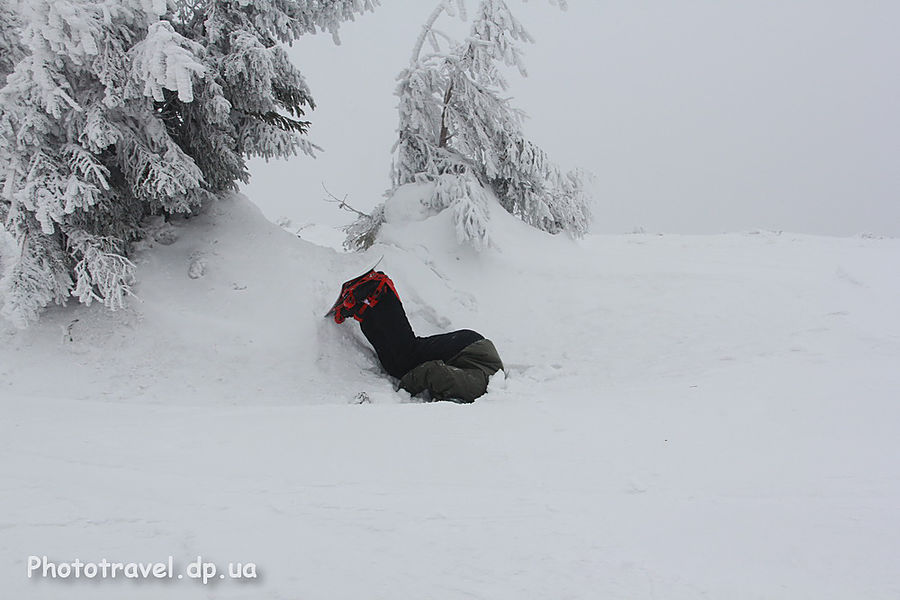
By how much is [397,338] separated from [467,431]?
264 centimetres

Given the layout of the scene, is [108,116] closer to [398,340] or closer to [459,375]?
[398,340]

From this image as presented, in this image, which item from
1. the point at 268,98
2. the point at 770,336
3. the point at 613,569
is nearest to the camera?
the point at 613,569

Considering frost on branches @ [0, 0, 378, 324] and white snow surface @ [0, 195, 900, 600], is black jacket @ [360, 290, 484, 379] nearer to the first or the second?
white snow surface @ [0, 195, 900, 600]

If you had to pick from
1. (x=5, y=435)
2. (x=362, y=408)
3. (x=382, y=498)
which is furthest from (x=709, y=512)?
(x=5, y=435)

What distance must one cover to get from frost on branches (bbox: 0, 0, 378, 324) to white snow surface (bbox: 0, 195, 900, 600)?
678 mm

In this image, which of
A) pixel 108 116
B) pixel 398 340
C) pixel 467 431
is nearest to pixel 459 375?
pixel 398 340

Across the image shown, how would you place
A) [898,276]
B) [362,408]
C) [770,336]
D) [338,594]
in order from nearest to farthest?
[338,594] → [362,408] → [770,336] → [898,276]

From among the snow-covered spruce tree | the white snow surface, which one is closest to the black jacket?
the white snow surface

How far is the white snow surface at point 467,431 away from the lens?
254 cm

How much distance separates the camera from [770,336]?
6352 millimetres

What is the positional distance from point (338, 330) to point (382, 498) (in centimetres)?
397

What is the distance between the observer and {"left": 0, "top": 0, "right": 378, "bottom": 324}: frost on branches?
5.52 m

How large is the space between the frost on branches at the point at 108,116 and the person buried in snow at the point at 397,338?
2.33 metres

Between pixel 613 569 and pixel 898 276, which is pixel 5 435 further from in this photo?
pixel 898 276
